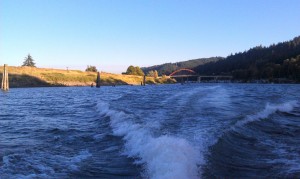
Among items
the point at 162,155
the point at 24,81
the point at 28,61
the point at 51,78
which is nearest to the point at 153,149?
the point at 162,155

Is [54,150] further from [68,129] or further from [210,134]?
[210,134]

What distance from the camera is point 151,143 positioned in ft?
37.2

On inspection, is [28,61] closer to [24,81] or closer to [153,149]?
[24,81]

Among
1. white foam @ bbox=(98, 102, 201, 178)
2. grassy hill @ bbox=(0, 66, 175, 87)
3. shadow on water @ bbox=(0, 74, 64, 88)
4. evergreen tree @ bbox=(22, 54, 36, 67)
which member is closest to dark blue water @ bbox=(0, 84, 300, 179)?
white foam @ bbox=(98, 102, 201, 178)

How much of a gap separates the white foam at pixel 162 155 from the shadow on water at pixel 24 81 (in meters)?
89.1

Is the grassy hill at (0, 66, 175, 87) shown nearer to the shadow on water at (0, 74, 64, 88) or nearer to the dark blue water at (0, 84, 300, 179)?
the shadow on water at (0, 74, 64, 88)

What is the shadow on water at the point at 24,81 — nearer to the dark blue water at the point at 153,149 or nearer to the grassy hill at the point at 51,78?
the grassy hill at the point at 51,78

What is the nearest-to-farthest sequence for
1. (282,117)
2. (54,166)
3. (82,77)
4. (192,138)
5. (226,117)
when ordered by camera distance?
(54,166), (192,138), (226,117), (282,117), (82,77)

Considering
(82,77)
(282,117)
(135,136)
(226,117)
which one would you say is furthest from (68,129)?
(82,77)

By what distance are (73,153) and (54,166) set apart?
1711mm

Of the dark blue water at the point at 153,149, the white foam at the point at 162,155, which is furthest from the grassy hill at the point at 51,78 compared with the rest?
the white foam at the point at 162,155

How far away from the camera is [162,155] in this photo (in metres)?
9.41

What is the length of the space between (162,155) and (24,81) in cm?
9824

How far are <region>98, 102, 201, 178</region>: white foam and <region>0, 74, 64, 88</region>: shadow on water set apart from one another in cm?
8910
